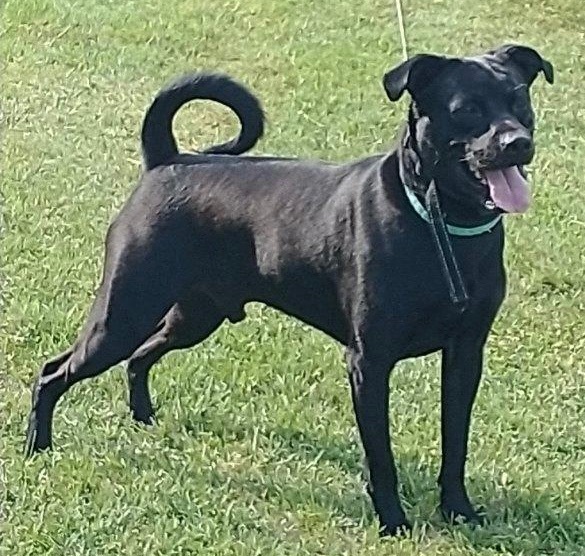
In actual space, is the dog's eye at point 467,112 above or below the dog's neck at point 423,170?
above

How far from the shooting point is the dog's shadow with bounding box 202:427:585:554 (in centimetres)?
396

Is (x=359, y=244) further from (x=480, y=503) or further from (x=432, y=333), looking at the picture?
(x=480, y=503)

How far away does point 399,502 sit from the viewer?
13.1 feet

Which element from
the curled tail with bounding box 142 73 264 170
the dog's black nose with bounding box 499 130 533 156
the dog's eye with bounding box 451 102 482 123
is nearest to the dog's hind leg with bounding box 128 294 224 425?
the curled tail with bounding box 142 73 264 170

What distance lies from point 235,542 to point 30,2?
24.7ft

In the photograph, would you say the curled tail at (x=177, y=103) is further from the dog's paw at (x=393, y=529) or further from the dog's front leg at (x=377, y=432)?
the dog's paw at (x=393, y=529)

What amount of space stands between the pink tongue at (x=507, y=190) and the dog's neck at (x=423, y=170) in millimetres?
152

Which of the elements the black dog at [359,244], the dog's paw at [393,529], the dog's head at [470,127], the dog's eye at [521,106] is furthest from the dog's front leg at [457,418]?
the dog's eye at [521,106]

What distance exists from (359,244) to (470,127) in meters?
0.48

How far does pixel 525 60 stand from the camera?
3.77 metres

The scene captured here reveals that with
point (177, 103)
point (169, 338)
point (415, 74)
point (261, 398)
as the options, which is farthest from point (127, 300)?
point (415, 74)

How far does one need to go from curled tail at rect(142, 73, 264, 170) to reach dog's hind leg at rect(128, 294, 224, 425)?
46 centimetres

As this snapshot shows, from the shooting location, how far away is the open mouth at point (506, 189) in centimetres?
345

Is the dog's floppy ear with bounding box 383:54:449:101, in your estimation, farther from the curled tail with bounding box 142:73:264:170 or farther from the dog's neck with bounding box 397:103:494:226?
the curled tail with bounding box 142:73:264:170
